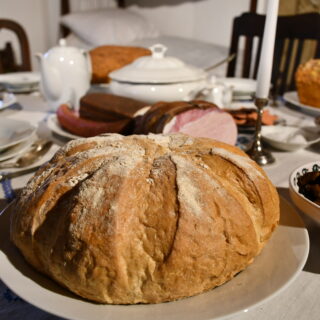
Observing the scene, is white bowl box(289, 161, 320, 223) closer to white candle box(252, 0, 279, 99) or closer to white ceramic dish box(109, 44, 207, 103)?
white candle box(252, 0, 279, 99)

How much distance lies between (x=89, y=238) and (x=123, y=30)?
133 inches

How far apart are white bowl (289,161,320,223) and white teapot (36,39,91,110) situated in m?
0.99

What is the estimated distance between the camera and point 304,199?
0.62 meters

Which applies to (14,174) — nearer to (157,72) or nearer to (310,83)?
(157,72)

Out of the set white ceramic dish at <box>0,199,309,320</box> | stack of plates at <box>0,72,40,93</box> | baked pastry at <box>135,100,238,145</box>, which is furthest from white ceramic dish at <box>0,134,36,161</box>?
stack of plates at <box>0,72,40,93</box>

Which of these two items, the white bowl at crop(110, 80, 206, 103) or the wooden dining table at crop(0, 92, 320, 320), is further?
the white bowl at crop(110, 80, 206, 103)

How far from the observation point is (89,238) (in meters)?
0.45

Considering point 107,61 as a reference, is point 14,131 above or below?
below

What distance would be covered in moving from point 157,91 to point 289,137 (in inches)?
18.3

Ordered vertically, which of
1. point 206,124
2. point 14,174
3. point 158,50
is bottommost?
point 14,174

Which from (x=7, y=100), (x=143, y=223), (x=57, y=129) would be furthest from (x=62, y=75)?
(x=143, y=223)

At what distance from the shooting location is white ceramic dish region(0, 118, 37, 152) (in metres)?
0.96

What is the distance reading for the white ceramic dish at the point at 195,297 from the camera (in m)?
0.42

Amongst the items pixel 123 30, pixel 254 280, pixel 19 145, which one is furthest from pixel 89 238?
pixel 123 30
